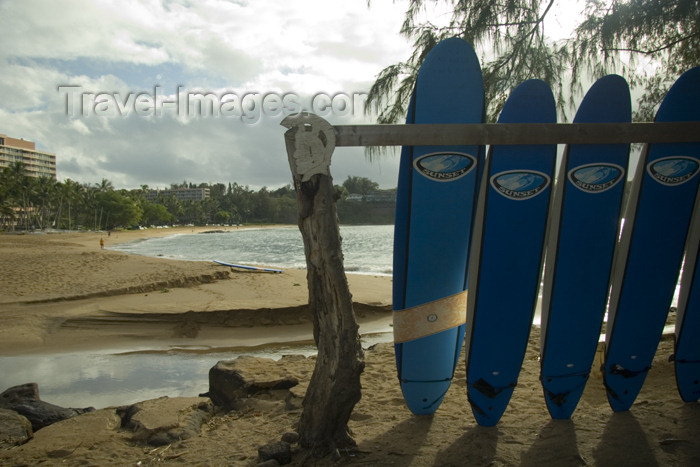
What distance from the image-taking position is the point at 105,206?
6156cm

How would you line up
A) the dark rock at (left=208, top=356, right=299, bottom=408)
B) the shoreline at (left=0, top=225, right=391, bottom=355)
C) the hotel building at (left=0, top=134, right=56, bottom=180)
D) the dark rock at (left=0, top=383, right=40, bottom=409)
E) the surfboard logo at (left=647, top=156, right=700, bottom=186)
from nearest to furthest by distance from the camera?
the surfboard logo at (left=647, top=156, right=700, bottom=186)
the dark rock at (left=208, top=356, right=299, bottom=408)
the dark rock at (left=0, top=383, right=40, bottom=409)
the shoreline at (left=0, top=225, right=391, bottom=355)
the hotel building at (left=0, top=134, right=56, bottom=180)

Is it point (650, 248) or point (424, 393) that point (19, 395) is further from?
point (650, 248)

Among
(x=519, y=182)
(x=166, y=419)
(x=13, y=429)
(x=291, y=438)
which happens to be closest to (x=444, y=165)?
(x=519, y=182)

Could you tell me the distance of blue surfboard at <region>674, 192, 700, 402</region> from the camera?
261 centimetres

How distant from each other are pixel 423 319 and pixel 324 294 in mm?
612

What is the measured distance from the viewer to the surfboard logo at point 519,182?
2.33 meters

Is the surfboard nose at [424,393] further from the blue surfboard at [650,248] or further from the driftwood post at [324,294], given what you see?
the blue surfboard at [650,248]

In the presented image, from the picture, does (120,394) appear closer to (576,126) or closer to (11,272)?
(576,126)

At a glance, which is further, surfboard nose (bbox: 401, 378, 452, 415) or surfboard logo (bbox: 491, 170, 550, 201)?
surfboard nose (bbox: 401, 378, 452, 415)

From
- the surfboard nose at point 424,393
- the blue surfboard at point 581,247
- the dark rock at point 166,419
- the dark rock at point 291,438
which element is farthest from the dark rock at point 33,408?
the blue surfboard at point 581,247

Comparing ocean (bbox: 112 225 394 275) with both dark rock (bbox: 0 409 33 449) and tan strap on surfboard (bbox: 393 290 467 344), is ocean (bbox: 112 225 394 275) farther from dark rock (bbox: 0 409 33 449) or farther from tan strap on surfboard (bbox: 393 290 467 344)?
tan strap on surfboard (bbox: 393 290 467 344)

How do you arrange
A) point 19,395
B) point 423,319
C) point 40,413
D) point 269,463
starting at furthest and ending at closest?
point 19,395 → point 40,413 → point 423,319 → point 269,463

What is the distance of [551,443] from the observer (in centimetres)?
230

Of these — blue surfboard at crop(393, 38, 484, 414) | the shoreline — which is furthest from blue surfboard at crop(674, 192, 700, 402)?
the shoreline
